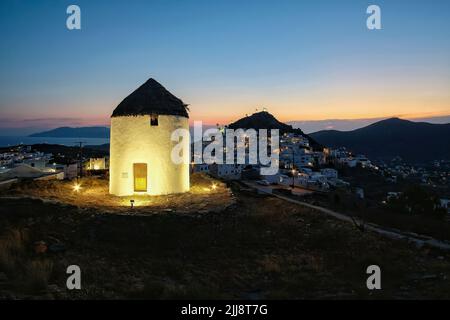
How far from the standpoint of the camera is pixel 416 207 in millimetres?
27594

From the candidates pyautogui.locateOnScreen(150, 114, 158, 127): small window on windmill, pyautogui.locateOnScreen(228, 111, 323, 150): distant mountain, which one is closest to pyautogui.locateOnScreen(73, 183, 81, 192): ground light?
pyautogui.locateOnScreen(150, 114, 158, 127): small window on windmill

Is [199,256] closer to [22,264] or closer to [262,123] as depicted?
[22,264]

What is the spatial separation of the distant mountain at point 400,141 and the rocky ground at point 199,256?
124m

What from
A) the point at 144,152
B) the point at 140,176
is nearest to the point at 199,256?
the point at 144,152

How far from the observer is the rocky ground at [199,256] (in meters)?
6.51

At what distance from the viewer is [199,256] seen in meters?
8.88

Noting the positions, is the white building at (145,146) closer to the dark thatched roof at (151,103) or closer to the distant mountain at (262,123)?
the dark thatched roof at (151,103)

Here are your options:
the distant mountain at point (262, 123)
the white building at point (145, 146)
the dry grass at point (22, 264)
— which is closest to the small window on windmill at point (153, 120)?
the white building at point (145, 146)

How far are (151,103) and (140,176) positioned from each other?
11.4ft

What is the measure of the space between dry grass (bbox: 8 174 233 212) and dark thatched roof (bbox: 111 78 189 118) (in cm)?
391

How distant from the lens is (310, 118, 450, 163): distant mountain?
121312 mm

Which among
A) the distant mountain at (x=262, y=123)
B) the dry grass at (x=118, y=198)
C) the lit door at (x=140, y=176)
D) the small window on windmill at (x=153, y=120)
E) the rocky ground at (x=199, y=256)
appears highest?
the distant mountain at (x=262, y=123)
